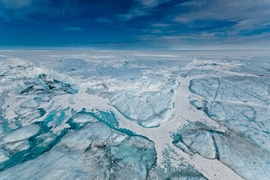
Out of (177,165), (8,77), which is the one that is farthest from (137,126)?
(8,77)

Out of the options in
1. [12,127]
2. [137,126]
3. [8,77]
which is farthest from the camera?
[8,77]

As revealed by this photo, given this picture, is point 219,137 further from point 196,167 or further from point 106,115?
point 106,115

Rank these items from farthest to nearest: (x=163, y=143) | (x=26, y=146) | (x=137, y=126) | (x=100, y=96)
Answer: (x=100, y=96)
(x=137, y=126)
(x=163, y=143)
(x=26, y=146)

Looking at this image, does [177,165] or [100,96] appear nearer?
[177,165]

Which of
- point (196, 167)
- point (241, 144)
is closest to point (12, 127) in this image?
point (196, 167)

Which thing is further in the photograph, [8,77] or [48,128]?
[8,77]

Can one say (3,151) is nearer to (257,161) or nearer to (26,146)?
(26,146)

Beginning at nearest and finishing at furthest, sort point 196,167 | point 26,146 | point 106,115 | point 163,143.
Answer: point 196,167 < point 26,146 < point 163,143 < point 106,115

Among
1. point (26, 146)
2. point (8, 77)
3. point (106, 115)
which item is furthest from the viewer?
point (8, 77)
